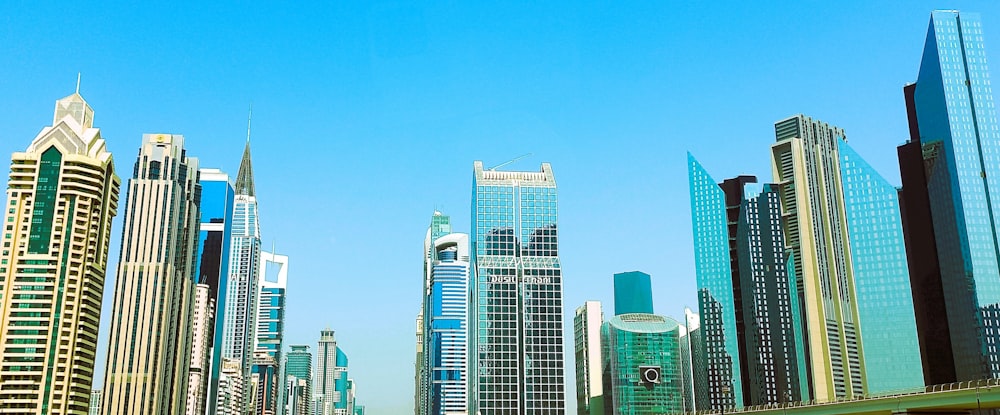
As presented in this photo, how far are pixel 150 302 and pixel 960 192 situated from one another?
490 ft

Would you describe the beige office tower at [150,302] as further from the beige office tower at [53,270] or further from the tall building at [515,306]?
the tall building at [515,306]

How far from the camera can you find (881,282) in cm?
18825

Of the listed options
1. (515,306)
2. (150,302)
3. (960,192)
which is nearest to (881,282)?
(960,192)

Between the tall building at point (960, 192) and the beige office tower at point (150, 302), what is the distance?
480 ft

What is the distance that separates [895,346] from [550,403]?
68.2m

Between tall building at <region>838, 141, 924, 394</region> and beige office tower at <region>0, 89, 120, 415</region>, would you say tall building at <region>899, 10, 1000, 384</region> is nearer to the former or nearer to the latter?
tall building at <region>838, 141, 924, 394</region>

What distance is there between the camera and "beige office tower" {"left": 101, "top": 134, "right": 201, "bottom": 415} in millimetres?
181750

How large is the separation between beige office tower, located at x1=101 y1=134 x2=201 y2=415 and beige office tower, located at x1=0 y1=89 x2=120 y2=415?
1317 inches

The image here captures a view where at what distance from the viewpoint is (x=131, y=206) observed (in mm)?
193250

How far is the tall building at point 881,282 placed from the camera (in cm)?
17900

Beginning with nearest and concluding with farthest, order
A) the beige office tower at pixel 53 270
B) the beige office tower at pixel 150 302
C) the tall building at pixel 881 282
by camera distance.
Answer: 1. the beige office tower at pixel 53 270
2. the tall building at pixel 881 282
3. the beige office tower at pixel 150 302

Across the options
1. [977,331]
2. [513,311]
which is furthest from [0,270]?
[977,331]

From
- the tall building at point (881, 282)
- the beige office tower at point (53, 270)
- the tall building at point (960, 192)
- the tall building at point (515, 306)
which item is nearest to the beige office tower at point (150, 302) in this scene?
the beige office tower at point (53, 270)

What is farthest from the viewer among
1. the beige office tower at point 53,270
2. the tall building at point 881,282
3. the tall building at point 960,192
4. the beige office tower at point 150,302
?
the beige office tower at point 150,302
